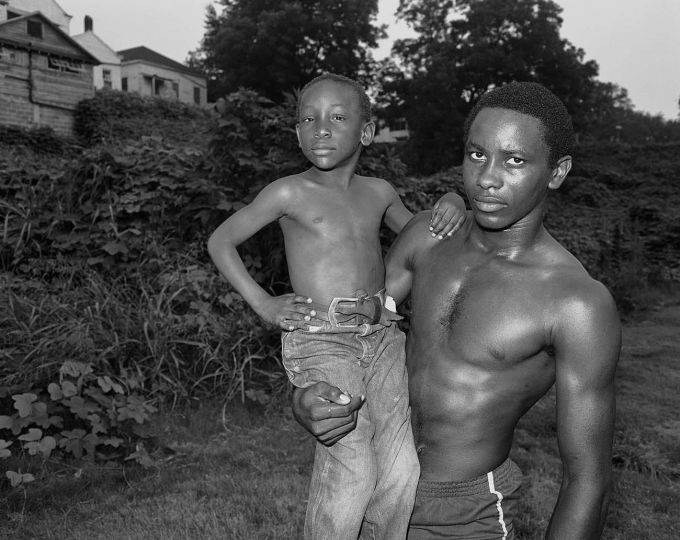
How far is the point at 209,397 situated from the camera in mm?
5684

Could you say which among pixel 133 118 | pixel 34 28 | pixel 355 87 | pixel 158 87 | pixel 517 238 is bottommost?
pixel 517 238

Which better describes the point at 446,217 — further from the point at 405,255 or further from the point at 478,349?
the point at 478,349

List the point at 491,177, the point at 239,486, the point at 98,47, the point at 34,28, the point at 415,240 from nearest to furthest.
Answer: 1. the point at 491,177
2. the point at 415,240
3. the point at 239,486
4. the point at 34,28
5. the point at 98,47

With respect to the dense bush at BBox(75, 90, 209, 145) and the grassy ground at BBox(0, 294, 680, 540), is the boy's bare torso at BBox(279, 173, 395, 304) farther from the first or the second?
the dense bush at BBox(75, 90, 209, 145)

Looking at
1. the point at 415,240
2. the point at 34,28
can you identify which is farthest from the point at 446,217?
the point at 34,28

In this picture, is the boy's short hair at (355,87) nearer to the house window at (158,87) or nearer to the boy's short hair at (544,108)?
the boy's short hair at (544,108)

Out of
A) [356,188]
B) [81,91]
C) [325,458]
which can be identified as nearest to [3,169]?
[356,188]

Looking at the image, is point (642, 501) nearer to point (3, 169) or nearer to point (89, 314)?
point (89, 314)

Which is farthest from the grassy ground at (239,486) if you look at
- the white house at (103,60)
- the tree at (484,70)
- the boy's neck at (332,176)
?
the white house at (103,60)

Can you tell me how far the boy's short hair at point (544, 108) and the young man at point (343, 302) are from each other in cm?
37

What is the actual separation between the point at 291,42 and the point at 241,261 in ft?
118

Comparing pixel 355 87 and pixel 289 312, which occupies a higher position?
pixel 355 87

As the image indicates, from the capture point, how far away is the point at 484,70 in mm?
32969

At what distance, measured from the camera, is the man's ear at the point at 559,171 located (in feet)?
5.56
